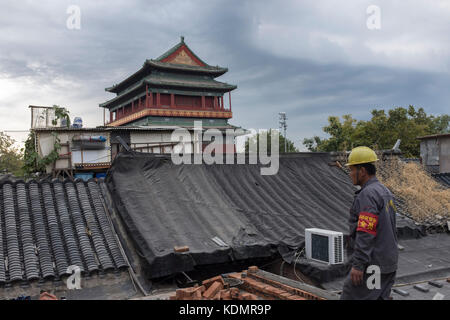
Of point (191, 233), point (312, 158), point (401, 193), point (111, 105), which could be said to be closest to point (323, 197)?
point (312, 158)

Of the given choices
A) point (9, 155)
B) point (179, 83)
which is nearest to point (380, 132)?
point (179, 83)

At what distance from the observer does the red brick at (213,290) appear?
3.45 meters

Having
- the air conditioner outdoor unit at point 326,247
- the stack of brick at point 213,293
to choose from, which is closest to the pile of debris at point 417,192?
the air conditioner outdoor unit at point 326,247

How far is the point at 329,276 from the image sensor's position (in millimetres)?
4645

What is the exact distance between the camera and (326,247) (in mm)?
4875

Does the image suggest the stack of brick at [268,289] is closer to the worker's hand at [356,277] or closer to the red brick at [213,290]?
the red brick at [213,290]

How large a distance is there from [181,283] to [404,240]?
4514 mm

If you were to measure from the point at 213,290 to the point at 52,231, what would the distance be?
2.71 meters

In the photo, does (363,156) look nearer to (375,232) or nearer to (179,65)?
(375,232)

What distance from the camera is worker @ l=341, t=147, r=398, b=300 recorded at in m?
2.86

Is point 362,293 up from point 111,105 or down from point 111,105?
down

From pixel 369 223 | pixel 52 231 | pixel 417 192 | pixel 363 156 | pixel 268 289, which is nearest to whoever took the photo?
pixel 369 223
